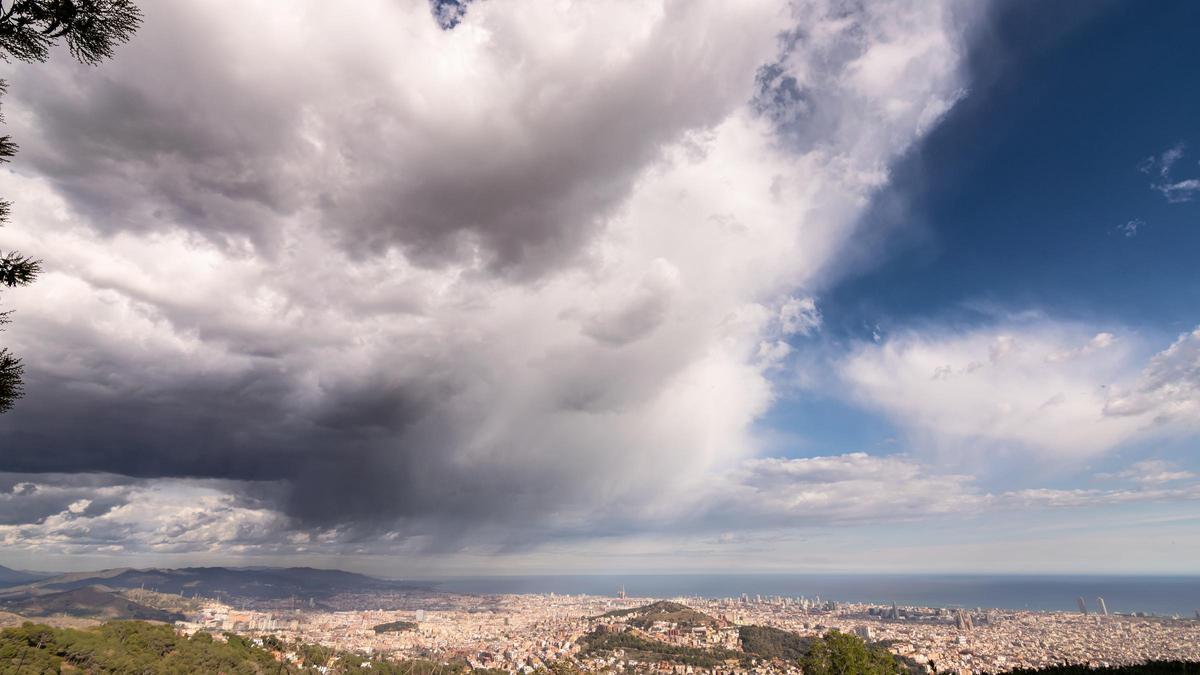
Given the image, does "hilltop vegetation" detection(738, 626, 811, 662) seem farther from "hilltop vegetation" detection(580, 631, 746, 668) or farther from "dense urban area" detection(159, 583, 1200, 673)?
"hilltop vegetation" detection(580, 631, 746, 668)

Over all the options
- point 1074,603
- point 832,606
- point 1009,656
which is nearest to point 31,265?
point 1009,656

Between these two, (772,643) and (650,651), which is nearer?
(650,651)

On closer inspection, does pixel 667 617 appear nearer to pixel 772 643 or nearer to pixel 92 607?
pixel 772 643

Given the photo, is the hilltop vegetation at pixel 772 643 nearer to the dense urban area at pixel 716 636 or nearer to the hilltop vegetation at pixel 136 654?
the dense urban area at pixel 716 636

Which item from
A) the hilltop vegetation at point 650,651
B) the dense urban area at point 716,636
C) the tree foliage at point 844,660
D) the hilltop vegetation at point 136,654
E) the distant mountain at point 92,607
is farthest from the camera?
the distant mountain at point 92,607

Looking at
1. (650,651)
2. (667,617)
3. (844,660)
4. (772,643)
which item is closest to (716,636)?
(772,643)

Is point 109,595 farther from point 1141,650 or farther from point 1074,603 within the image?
point 1074,603

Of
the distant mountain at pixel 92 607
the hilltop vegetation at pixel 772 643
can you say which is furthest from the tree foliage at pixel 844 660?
the distant mountain at pixel 92 607
